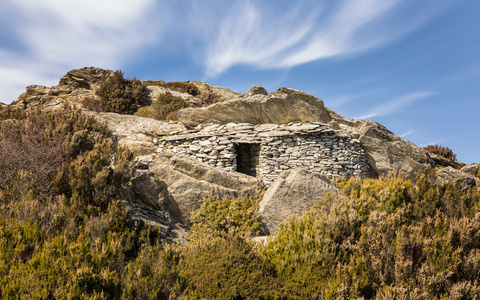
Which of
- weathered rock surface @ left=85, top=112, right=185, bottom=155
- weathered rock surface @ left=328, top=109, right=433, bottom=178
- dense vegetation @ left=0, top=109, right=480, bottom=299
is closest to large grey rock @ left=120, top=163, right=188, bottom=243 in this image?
dense vegetation @ left=0, top=109, right=480, bottom=299

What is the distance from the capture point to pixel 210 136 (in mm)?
13562

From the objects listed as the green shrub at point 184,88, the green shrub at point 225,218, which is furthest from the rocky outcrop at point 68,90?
the green shrub at point 225,218

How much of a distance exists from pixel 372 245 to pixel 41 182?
20.8ft

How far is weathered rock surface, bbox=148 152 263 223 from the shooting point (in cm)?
806

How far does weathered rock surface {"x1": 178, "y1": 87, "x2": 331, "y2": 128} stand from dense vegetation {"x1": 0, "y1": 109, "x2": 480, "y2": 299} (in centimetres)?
871

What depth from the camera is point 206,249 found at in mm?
4641

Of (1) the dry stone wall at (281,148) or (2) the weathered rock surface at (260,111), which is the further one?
(2) the weathered rock surface at (260,111)

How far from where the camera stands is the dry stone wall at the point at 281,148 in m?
13.3

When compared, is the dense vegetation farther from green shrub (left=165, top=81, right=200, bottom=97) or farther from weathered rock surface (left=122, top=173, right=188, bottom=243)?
green shrub (left=165, top=81, right=200, bottom=97)

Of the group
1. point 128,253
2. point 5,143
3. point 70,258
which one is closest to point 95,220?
point 128,253

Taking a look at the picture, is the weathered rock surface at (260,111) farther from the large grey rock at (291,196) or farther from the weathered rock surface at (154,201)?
the weathered rock surface at (154,201)

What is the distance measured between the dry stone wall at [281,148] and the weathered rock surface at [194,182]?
4.03 meters

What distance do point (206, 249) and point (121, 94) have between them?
21680 millimetres

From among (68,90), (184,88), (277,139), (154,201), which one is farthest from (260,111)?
(68,90)
